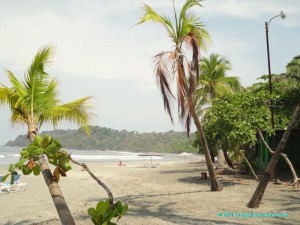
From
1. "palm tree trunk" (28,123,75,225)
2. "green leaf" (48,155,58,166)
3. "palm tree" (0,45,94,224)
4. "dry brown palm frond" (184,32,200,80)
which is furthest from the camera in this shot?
"dry brown palm frond" (184,32,200,80)

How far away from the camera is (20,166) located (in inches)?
104

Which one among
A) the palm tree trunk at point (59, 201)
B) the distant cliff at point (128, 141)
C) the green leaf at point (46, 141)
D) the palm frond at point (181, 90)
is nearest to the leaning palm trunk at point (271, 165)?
the palm frond at point (181, 90)

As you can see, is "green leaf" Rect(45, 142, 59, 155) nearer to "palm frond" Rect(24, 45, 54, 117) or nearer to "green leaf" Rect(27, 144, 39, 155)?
"green leaf" Rect(27, 144, 39, 155)

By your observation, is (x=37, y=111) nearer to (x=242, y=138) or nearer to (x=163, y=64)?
(x=163, y=64)

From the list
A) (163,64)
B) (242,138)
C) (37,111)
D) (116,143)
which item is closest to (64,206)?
(37,111)

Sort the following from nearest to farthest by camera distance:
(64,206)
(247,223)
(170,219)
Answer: (64,206)
(247,223)
(170,219)

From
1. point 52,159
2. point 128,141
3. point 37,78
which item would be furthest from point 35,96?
point 128,141

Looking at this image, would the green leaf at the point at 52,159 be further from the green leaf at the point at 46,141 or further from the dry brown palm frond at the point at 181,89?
the dry brown palm frond at the point at 181,89

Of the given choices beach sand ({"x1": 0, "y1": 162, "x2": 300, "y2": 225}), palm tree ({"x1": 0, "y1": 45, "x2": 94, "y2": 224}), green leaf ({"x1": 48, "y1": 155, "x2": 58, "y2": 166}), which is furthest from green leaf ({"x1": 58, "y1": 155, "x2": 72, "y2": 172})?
beach sand ({"x1": 0, "y1": 162, "x2": 300, "y2": 225})

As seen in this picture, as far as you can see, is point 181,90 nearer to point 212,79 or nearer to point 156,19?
→ point 156,19

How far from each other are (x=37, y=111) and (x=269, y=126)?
11.3m

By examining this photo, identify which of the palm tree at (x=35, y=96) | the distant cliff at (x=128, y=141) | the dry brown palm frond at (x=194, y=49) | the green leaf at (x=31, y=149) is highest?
the dry brown palm frond at (x=194, y=49)

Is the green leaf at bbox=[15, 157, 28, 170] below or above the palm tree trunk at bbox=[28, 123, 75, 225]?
above

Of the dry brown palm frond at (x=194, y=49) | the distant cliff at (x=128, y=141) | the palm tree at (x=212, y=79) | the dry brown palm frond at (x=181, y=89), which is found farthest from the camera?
the distant cliff at (x=128, y=141)
